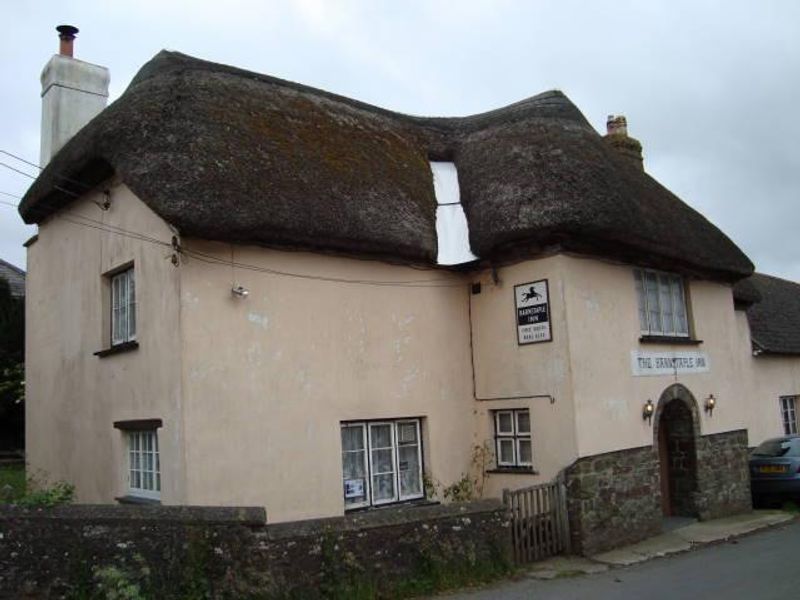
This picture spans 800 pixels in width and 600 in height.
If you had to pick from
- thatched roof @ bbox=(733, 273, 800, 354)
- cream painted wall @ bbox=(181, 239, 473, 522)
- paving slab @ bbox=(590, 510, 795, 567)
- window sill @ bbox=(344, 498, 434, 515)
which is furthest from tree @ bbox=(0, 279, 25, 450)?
Result: thatched roof @ bbox=(733, 273, 800, 354)

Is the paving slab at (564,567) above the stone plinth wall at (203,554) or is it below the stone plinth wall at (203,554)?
below

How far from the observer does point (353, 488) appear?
1075 cm

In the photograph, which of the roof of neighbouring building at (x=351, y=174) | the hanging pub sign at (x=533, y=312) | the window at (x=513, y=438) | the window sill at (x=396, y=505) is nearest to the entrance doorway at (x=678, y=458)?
the roof of neighbouring building at (x=351, y=174)

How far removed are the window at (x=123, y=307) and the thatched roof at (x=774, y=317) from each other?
1285 centimetres

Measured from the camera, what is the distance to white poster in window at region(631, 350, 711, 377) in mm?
12297

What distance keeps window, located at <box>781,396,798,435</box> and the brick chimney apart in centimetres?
729

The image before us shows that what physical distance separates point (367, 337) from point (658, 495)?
5378 mm

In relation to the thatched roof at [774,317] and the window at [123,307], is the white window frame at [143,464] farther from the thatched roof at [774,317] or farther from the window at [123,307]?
the thatched roof at [774,317]

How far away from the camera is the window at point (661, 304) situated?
42.2 feet

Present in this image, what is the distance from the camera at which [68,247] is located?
12.4 m

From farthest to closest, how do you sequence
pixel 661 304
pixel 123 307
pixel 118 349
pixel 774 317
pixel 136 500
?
pixel 774 317 → pixel 661 304 → pixel 123 307 → pixel 118 349 → pixel 136 500

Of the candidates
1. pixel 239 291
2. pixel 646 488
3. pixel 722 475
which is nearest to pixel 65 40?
pixel 239 291

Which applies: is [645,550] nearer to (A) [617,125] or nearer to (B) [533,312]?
(B) [533,312]

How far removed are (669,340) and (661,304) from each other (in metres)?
0.69
